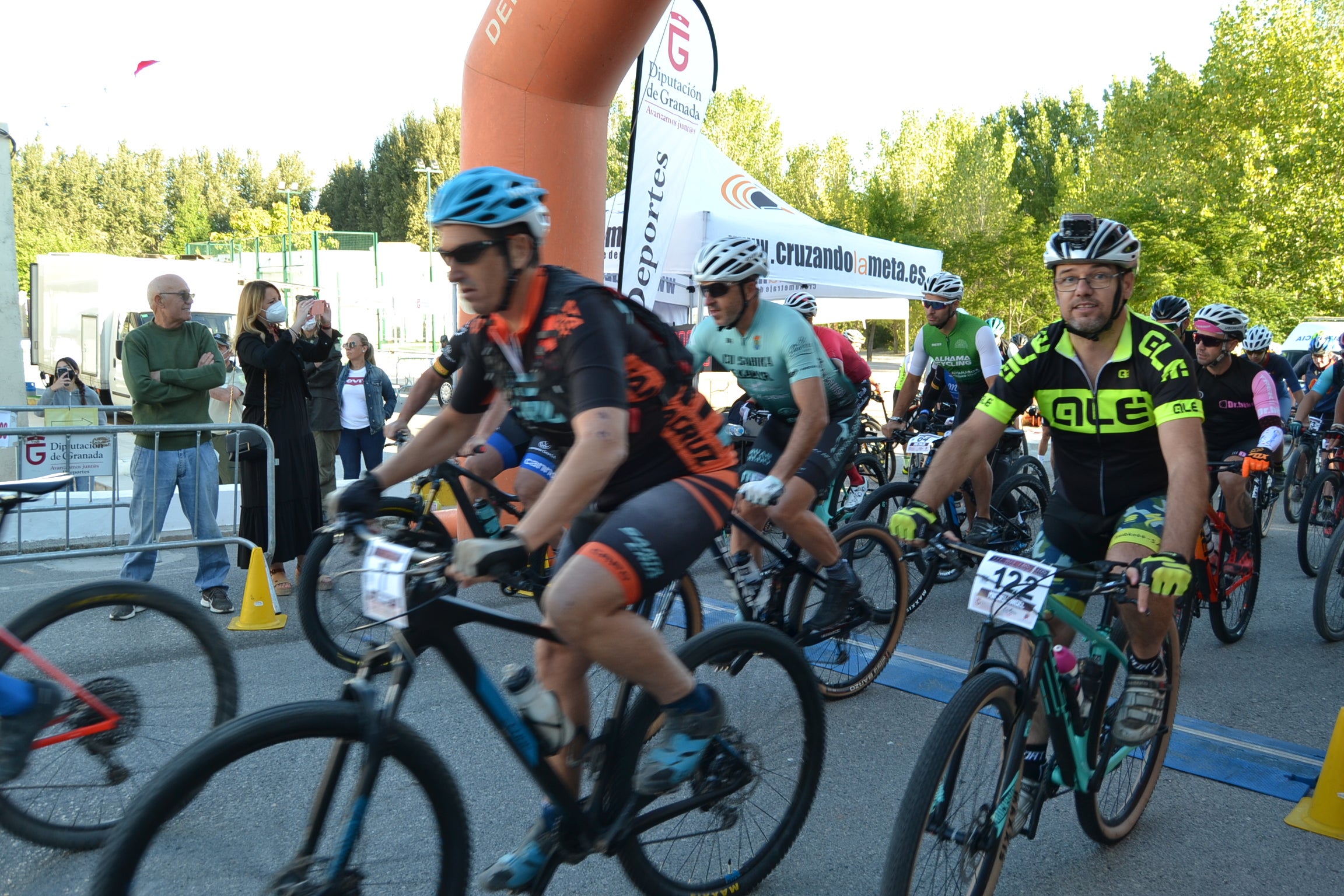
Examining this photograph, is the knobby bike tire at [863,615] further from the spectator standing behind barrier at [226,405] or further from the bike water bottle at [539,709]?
the spectator standing behind barrier at [226,405]

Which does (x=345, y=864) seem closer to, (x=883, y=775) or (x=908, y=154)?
(x=883, y=775)

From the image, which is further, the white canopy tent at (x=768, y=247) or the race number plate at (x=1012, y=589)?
the white canopy tent at (x=768, y=247)

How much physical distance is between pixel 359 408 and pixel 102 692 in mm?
7372

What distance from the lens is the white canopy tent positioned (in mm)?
→ 12891

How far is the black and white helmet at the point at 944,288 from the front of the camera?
310 inches

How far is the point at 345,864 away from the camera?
2254 mm

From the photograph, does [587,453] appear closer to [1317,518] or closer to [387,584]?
[387,584]

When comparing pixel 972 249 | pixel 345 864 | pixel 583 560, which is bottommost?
pixel 345 864

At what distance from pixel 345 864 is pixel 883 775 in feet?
8.28

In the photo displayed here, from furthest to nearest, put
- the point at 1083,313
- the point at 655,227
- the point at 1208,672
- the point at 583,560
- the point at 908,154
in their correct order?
1. the point at 908,154
2. the point at 655,227
3. the point at 1208,672
4. the point at 1083,313
5. the point at 583,560

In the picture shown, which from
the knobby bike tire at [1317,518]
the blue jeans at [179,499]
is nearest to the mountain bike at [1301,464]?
the knobby bike tire at [1317,518]

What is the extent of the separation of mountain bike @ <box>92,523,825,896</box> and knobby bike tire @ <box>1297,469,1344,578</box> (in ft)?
21.3

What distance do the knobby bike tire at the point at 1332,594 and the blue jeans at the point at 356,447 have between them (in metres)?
7.98

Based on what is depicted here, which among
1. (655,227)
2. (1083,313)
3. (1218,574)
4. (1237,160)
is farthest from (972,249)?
(1083,313)
